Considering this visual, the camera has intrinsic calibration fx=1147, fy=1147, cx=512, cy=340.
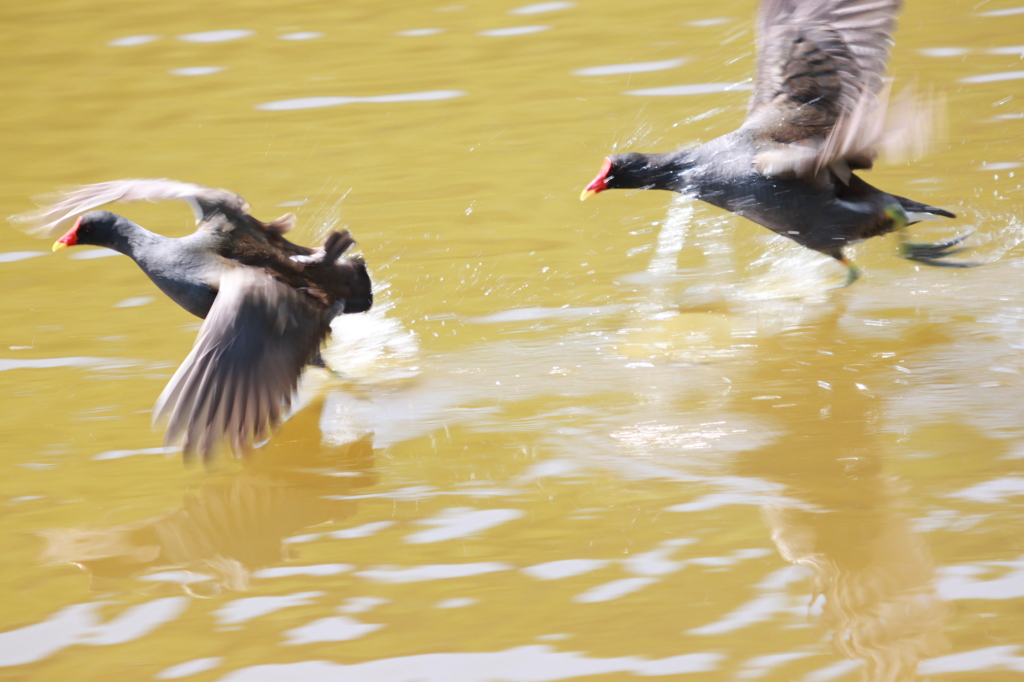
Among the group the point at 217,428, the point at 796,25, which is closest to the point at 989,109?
the point at 796,25

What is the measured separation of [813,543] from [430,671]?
100 centimetres

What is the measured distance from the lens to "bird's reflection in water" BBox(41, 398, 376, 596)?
3.02m

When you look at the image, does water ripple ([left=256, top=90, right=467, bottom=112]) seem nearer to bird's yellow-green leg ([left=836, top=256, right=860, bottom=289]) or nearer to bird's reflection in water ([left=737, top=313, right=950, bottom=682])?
bird's yellow-green leg ([left=836, top=256, right=860, bottom=289])

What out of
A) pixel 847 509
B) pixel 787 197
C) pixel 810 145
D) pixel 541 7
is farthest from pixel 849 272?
pixel 541 7

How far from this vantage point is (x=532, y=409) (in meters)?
3.79

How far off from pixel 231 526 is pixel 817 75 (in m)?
2.79

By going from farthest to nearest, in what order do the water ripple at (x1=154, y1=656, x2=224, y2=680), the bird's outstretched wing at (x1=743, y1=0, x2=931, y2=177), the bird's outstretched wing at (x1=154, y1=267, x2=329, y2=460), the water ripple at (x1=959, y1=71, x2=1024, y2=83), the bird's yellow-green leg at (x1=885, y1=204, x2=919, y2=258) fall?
the water ripple at (x1=959, y1=71, x2=1024, y2=83) → the bird's yellow-green leg at (x1=885, y1=204, x2=919, y2=258) → the bird's outstretched wing at (x1=743, y1=0, x2=931, y2=177) → the bird's outstretched wing at (x1=154, y1=267, x2=329, y2=460) → the water ripple at (x1=154, y1=656, x2=224, y2=680)

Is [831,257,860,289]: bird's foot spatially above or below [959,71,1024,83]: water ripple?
below

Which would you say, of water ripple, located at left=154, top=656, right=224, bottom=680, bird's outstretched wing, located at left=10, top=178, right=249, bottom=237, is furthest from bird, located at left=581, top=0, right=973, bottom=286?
water ripple, located at left=154, top=656, right=224, bottom=680

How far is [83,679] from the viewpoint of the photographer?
257 centimetres

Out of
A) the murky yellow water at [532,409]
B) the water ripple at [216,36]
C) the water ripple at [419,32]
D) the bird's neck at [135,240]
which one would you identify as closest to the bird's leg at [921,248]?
the murky yellow water at [532,409]

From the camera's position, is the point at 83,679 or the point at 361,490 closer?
the point at 83,679

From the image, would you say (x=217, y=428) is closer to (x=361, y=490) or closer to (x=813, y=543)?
(x=361, y=490)

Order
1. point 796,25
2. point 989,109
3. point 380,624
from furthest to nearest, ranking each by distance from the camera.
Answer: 1. point 989,109
2. point 796,25
3. point 380,624
